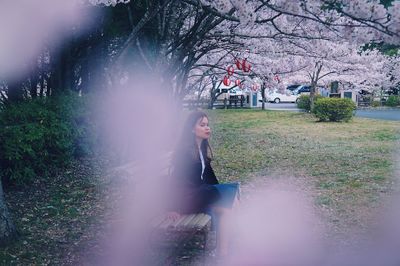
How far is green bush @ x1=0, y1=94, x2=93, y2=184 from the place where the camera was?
20.8ft

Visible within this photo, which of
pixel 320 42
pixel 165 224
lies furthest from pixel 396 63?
pixel 165 224

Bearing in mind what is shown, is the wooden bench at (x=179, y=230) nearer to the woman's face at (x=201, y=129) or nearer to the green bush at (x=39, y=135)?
the woman's face at (x=201, y=129)

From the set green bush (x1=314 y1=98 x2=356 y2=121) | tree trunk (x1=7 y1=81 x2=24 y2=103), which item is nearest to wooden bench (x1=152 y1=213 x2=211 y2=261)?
tree trunk (x1=7 y1=81 x2=24 y2=103)

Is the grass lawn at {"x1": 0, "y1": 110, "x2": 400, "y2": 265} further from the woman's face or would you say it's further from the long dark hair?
the woman's face

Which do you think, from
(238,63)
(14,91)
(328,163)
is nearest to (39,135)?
(14,91)

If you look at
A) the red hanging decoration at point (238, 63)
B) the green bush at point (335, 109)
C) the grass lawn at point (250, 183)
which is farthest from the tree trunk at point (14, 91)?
the green bush at point (335, 109)

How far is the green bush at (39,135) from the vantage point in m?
6.34

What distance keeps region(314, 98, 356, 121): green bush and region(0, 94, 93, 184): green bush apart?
43.8 ft

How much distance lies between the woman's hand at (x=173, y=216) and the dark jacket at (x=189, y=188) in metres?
0.05

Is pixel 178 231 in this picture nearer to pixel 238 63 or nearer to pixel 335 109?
pixel 238 63

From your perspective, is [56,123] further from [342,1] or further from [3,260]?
[342,1]

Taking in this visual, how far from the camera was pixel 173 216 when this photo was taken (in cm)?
400

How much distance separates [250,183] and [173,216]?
3.63 m

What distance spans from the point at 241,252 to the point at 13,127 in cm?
382
